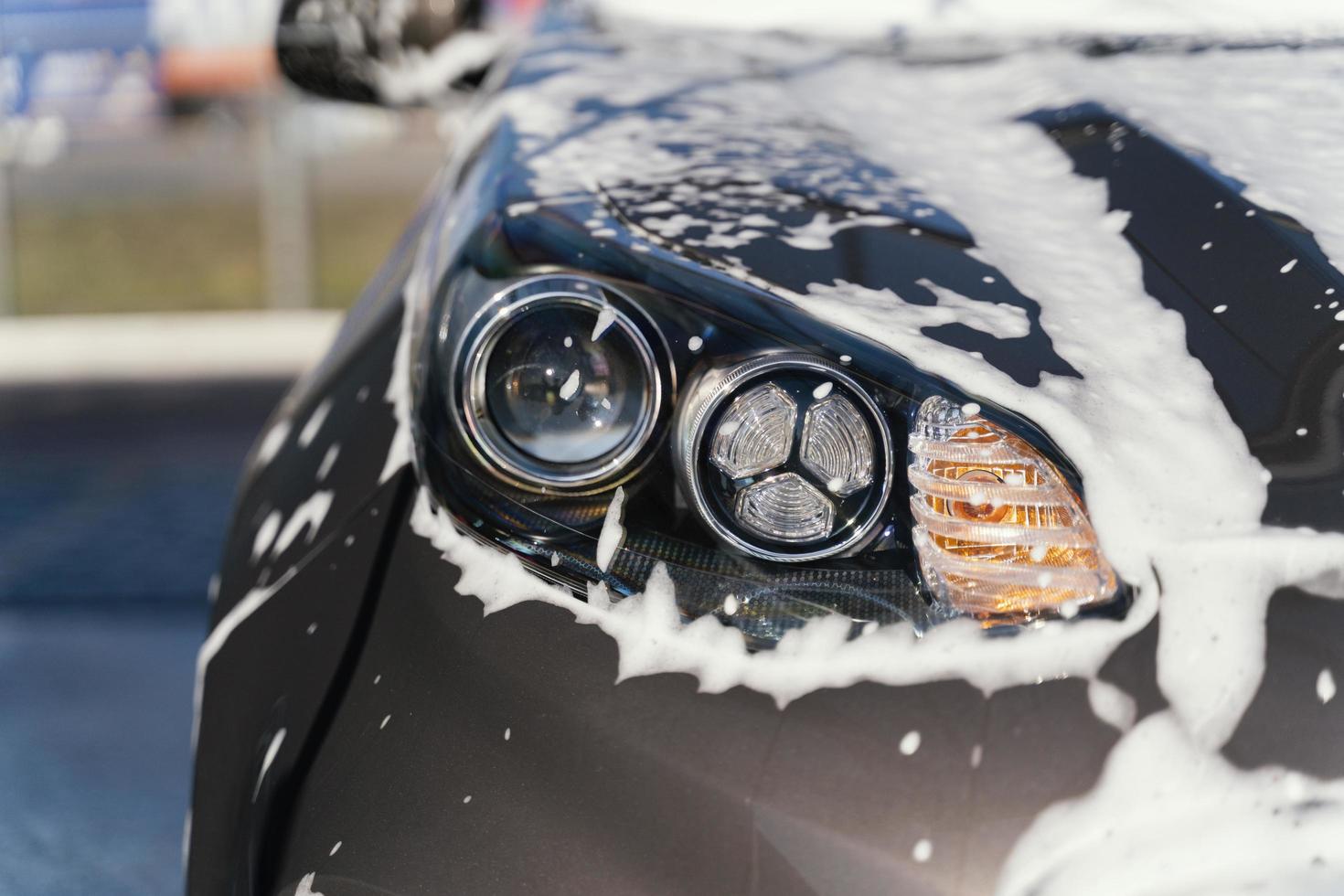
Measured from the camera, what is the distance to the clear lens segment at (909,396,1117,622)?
2.79ft

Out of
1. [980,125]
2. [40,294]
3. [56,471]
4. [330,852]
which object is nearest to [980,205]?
[980,125]

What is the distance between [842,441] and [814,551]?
0.08 m

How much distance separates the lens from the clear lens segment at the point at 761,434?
92 cm

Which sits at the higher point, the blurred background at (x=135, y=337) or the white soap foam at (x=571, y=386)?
the white soap foam at (x=571, y=386)

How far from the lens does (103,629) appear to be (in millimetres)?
2904

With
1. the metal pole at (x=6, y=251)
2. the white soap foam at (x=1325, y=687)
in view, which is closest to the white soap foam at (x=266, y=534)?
the white soap foam at (x=1325, y=687)

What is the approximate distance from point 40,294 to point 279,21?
6756 mm

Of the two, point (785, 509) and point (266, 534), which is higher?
point (785, 509)

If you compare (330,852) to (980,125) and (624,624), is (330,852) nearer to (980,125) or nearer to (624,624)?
(624,624)

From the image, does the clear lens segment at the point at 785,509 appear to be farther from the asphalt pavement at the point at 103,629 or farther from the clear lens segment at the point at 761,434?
the asphalt pavement at the point at 103,629

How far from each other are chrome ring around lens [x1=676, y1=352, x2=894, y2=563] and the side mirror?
1405 millimetres

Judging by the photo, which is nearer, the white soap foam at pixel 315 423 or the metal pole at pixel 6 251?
the white soap foam at pixel 315 423

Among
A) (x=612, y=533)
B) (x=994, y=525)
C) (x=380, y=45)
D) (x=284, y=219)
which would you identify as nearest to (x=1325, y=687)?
(x=994, y=525)

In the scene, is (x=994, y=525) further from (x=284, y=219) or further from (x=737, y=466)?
(x=284, y=219)
